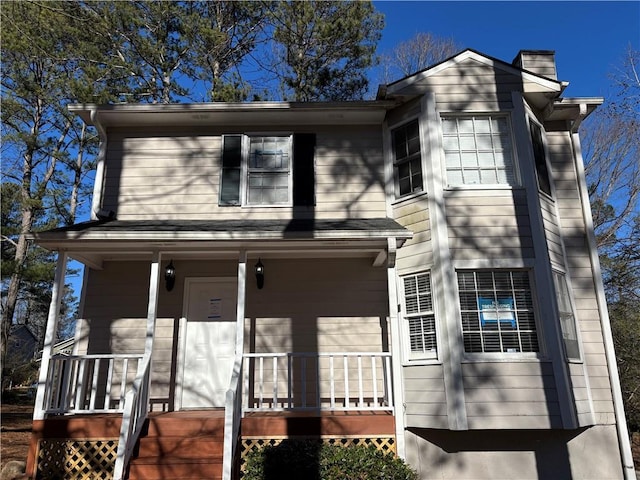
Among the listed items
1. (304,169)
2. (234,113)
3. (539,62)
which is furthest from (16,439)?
(539,62)

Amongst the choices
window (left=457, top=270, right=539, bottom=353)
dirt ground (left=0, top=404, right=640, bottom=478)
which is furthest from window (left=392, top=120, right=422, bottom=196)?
dirt ground (left=0, top=404, right=640, bottom=478)

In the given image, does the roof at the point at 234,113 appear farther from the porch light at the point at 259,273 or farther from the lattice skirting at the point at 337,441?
the lattice skirting at the point at 337,441

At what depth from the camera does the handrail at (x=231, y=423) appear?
4.70 m

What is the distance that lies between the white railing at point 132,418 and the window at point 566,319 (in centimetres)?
553

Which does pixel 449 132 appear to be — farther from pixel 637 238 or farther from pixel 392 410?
pixel 637 238

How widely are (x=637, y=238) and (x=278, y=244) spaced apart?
39.5ft

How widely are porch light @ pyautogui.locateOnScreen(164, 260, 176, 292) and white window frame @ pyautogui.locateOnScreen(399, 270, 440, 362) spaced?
139 inches

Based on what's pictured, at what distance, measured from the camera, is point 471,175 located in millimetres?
6781

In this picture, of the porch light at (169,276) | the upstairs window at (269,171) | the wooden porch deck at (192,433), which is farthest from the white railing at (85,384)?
the upstairs window at (269,171)

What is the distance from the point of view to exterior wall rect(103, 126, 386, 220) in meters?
7.39

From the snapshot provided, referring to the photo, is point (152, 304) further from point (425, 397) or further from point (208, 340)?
point (425, 397)

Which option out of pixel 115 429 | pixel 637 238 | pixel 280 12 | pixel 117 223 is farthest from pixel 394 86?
pixel 637 238

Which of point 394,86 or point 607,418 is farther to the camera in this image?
point 394,86

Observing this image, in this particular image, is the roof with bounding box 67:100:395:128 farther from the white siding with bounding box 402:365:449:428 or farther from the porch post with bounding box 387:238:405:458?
the white siding with bounding box 402:365:449:428
